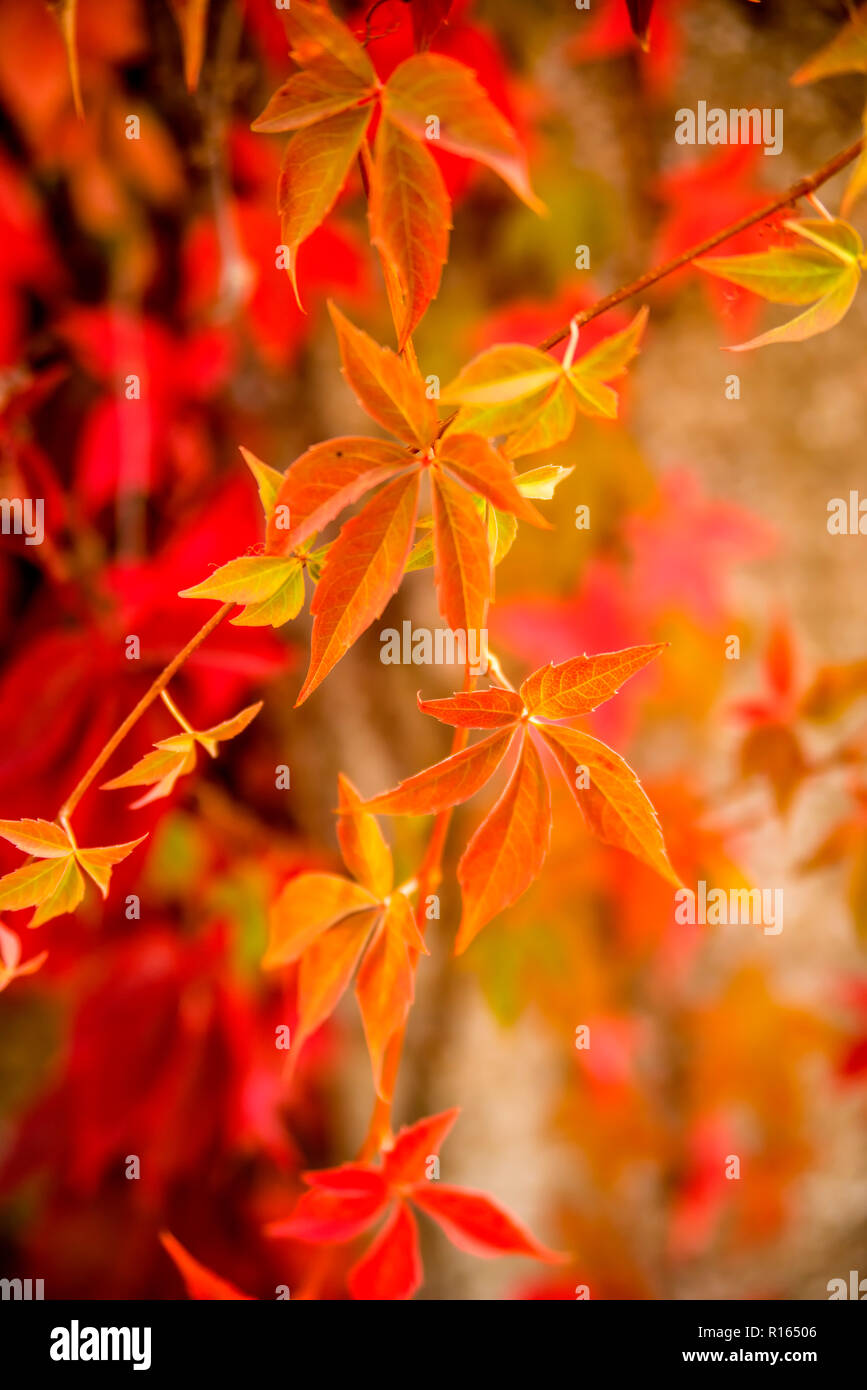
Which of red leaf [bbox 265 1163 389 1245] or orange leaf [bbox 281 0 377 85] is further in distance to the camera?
red leaf [bbox 265 1163 389 1245]

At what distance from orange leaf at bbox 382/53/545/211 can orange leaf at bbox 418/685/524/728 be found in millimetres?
148

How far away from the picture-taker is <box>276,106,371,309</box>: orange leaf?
Result: 11.1 inches

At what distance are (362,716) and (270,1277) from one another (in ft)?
2.21

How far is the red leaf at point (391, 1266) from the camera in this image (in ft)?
1.35

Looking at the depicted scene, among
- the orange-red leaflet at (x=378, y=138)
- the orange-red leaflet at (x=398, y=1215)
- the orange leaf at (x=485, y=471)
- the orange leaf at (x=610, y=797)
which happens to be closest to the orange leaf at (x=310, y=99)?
the orange-red leaflet at (x=378, y=138)

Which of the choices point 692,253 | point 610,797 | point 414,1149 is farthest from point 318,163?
point 414,1149

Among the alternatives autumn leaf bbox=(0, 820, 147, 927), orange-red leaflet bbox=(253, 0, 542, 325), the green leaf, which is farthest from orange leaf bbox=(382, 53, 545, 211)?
autumn leaf bbox=(0, 820, 147, 927)

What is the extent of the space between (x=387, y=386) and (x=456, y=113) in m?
0.08

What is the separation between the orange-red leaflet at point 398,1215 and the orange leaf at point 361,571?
0.79 feet

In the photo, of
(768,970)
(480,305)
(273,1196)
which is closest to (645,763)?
(768,970)

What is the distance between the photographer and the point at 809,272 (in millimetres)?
302

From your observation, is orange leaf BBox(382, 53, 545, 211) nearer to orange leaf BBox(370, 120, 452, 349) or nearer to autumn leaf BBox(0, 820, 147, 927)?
orange leaf BBox(370, 120, 452, 349)
